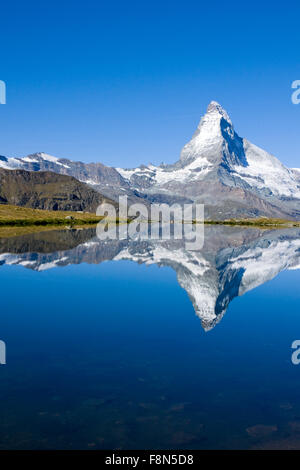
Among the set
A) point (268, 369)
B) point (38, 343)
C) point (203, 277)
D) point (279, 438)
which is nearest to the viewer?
point (279, 438)

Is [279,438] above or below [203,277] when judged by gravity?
below

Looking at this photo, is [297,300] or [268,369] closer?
[268,369]

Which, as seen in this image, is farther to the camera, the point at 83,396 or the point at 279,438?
the point at 83,396

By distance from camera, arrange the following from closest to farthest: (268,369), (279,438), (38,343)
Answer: (279,438) < (268,369) < (38,343)

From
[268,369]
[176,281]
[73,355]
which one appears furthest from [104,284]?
[268,369]

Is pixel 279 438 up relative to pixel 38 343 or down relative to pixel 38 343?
down
